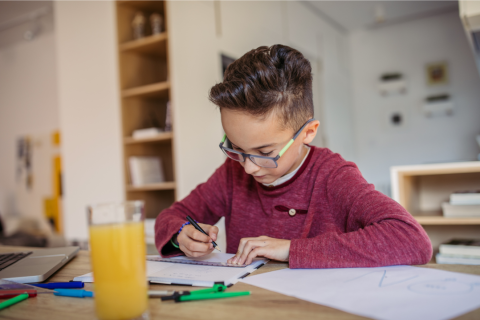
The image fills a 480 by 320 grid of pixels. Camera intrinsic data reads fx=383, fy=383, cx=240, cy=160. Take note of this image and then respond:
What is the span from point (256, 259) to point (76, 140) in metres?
2.30

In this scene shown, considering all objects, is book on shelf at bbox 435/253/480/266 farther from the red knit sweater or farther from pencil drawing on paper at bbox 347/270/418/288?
pencil drawing on paper at bbox 347/270/418/288

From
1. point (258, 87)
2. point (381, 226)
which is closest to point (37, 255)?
point (258, 87)

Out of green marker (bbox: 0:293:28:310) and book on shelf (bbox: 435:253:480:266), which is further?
book on shelf (bbox: 435:253:480:266)

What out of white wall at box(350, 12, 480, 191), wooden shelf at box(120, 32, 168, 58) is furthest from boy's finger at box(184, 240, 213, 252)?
white wall at box(350, 12, 480, 191)

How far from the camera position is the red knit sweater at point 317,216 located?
72 cm

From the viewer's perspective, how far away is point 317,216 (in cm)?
104

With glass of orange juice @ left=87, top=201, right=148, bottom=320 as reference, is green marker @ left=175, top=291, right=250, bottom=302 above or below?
below

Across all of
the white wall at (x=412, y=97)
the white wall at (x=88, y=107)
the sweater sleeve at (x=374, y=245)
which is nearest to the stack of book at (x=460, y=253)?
the sweater sleeve at (x=374, y=245)

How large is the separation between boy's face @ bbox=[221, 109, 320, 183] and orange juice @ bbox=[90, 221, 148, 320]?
48 cm

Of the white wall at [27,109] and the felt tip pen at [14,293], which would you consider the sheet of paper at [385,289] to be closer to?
the felt tip pen at [14,293]

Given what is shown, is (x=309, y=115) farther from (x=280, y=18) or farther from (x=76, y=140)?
(x=280, y=18)

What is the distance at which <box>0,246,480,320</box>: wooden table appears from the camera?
0.48 m

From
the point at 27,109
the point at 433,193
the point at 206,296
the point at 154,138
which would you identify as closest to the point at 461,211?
the point at 433,193

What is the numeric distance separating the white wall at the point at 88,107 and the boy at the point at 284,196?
1.55 metres
